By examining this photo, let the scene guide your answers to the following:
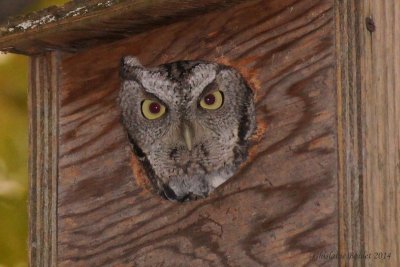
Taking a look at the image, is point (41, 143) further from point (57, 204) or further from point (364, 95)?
point (364, 95)

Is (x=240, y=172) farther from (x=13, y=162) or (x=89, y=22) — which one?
(x=13, y=162)

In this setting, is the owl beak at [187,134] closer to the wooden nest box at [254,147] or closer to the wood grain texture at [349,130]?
the wooden nest box at [254,147]

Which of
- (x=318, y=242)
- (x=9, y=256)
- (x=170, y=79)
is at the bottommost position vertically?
(x=318, y=242)

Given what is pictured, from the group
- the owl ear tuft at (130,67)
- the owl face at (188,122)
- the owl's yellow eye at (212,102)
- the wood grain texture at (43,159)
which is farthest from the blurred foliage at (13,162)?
the owl's yellow eye at (212,102)

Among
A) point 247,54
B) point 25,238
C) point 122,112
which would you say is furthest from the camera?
point 25,238

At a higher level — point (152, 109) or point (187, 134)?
point (152, 109)

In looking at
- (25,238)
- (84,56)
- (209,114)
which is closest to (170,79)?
(209,114)

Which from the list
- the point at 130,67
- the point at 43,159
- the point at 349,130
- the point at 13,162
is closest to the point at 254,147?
the point at 349,130
